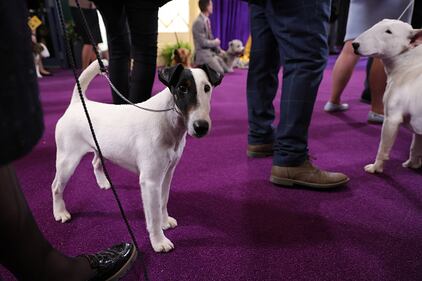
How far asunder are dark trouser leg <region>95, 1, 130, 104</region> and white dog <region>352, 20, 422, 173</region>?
1.33m

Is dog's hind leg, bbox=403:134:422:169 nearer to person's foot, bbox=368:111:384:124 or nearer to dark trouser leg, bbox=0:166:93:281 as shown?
person's foot, bbox=368:111:384:124

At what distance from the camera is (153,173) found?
1019 millimetres

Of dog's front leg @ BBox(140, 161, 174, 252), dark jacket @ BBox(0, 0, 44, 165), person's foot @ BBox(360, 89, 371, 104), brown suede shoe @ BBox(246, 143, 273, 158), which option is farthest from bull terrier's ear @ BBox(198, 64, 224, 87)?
person's foot @ BBox(360, 89, 371, 104)

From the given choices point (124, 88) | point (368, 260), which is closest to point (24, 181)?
point (124, 88)

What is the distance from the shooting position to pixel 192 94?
899 millimetres

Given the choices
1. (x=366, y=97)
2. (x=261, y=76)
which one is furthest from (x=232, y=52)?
(x=261, y=76)

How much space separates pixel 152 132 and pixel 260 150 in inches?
41.9

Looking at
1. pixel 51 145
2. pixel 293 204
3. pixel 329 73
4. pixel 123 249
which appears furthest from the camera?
pixel 329 73

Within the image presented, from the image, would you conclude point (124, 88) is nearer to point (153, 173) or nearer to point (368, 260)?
point (153, 173)

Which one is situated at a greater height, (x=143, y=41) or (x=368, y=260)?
(x=143, y=41)

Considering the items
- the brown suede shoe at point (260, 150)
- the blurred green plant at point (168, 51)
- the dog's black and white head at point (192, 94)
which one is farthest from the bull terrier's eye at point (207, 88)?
the blurred green plant at point (168, 51)

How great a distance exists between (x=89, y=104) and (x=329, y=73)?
528 centimetres

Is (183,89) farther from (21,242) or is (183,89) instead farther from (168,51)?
(168,51)

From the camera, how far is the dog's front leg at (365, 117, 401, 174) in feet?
5.39
